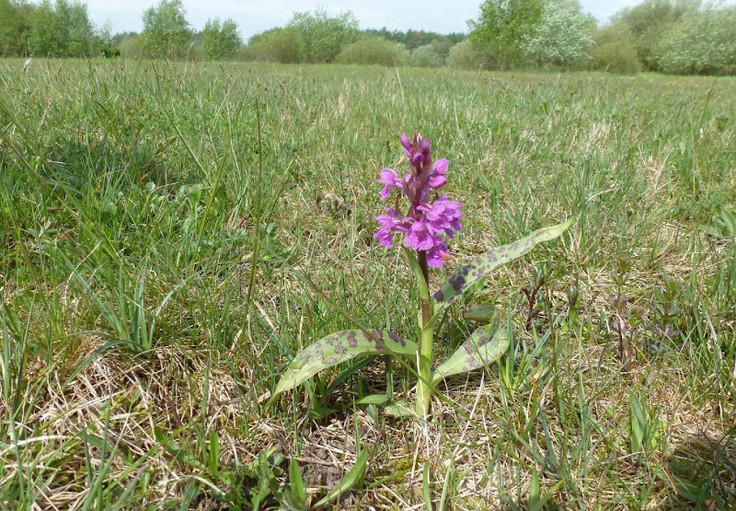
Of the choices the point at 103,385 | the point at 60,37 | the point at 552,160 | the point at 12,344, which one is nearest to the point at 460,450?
the point at 103,385

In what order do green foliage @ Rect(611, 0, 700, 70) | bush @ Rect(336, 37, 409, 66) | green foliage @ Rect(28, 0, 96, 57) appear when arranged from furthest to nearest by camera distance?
green foliage @ Rect(611, 0, 700, 70), bush @ Rect(336, 37, 409, 66), green foliage @ Rect(28, 0, 96, 57)

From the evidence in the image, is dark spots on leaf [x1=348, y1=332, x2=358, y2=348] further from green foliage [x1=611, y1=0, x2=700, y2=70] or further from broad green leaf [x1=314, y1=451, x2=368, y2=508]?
green foliage [x1=611, y1=0, x2=700, y2=70]

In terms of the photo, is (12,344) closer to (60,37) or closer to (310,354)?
(310,354)

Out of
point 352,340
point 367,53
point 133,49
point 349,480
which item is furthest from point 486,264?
point 367,53

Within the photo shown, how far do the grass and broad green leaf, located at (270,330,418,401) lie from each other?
66mm

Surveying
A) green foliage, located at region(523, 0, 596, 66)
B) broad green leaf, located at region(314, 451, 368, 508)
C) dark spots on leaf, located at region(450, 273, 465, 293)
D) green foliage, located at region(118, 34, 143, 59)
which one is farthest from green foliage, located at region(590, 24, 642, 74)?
broad green leaf, located at region(314, 451, 368, 508)

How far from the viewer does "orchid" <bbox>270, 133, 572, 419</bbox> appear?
1.21 m

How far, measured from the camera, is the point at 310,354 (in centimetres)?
125

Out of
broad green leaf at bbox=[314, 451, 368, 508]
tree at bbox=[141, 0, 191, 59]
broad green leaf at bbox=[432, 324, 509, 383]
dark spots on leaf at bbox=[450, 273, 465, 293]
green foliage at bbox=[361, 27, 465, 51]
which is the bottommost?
broad green leaf at bbox=[314, 451, 368, 508]

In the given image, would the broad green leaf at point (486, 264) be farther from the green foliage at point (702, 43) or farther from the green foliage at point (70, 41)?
the green foliage at point (702, 43)

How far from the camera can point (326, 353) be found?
48.9 inches

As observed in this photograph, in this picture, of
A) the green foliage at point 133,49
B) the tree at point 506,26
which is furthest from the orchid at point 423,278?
the tree at point 506,26

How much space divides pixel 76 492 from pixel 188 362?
0.44 m

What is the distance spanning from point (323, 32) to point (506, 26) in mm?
30986
